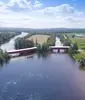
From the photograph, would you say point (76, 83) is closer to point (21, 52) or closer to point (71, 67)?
point (71, 67)

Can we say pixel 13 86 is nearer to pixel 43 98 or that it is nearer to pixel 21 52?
pixel 43 98

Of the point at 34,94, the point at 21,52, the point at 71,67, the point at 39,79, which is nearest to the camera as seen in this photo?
the point at 34,94

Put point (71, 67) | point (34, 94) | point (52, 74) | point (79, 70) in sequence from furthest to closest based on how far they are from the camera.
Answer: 1. point (71, 67)
2. point (79, 70)
3. point (52, 74)
4. point (34, 94)

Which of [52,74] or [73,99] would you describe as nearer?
[73,99]

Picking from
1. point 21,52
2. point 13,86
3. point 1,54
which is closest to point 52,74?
point 13,86

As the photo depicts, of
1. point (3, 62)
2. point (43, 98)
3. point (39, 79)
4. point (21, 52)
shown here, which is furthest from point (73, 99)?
point (21, 52)

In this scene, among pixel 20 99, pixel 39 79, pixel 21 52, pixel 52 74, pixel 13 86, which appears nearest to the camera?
pixel 20 99
